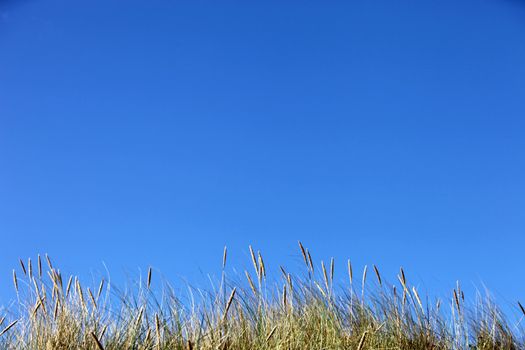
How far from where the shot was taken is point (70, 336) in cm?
351

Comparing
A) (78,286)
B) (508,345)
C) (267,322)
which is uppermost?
(78,286)

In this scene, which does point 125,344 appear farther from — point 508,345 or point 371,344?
point 508,345

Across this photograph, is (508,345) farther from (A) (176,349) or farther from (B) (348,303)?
(A) (176,349)

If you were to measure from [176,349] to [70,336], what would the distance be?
2.02ft

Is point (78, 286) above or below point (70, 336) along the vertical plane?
above

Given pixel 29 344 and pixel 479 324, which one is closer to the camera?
pixel 29 344

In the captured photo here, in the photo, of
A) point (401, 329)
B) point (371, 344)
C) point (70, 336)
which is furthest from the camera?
point (401, 329)

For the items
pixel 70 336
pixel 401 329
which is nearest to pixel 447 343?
pixel 401 329

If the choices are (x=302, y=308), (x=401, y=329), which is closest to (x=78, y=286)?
(x=302, y=308)

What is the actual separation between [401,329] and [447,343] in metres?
0.34

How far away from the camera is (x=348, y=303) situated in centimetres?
427

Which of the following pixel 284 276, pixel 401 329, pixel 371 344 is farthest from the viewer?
pixel 284 276

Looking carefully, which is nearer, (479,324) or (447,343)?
(447,343)

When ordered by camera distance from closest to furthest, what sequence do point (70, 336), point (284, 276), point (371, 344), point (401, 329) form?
point (70, 336), point (371, 344), point (401, 329), point (284, 276)
